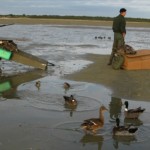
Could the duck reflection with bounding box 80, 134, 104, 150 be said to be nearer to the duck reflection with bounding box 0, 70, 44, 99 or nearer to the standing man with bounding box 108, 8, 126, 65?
the duck reflection with bounding box 0, 70, 44, 99

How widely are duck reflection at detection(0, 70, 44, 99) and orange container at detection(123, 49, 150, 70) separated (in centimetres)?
321

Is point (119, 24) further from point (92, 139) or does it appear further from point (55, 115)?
point (92, 139)

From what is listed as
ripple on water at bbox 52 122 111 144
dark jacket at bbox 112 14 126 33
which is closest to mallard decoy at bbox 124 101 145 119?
ripple on water at bbox 52 122 111 144

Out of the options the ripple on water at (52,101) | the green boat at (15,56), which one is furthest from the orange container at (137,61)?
the ripple on water at (52,101)

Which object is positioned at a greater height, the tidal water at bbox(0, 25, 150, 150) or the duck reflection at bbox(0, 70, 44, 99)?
the tidal water at bbox(0, 25, 150, 150)

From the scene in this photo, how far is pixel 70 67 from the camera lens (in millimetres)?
17562

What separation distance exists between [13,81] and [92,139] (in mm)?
6266

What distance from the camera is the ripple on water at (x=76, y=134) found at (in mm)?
8180

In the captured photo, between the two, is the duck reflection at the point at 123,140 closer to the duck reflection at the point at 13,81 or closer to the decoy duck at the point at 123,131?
the decoy duck at the point at 123,131

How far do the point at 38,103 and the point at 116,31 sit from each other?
717 centimetres

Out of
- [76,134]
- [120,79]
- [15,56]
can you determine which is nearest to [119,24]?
[120,79]

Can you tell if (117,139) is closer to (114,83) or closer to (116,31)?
(114,83)

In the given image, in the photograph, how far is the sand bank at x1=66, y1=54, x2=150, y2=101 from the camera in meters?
12.4

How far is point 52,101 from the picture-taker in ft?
36.4
